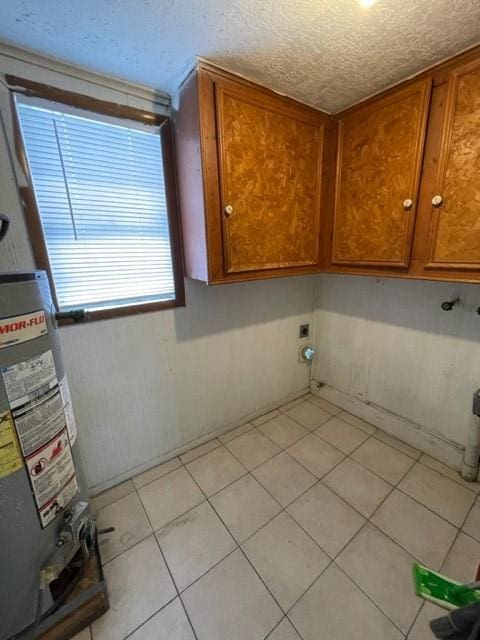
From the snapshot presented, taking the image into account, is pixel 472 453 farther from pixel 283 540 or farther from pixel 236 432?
pixel 236 432

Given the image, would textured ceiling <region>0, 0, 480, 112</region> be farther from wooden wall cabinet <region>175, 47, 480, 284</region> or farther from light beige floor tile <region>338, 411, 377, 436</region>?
light beige floor tile <region>338, 411, 377, 436</region>

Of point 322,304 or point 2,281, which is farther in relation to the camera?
point 322,304

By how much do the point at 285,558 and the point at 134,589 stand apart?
2.00ft

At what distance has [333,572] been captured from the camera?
103cm

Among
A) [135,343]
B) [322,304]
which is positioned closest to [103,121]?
[135,343]

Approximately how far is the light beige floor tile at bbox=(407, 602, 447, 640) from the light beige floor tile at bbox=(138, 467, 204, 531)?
3.07 ft

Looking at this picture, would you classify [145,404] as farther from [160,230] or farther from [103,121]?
[103,121]

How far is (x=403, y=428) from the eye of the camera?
67.0 inches

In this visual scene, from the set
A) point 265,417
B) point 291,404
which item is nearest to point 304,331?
point 291,404

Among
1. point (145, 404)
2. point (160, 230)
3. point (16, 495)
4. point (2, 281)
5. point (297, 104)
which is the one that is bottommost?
point (145, 404)

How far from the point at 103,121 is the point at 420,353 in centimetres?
206

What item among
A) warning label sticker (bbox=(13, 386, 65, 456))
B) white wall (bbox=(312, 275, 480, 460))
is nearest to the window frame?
warning label sticker (bbox=(13, 386, 65, 456))

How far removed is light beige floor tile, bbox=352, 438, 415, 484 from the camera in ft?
4.82

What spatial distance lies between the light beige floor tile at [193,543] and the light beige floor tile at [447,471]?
1.24 m
